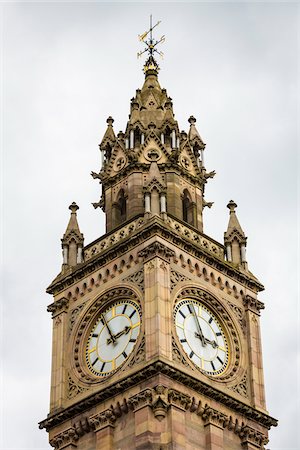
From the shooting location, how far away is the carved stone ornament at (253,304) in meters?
52.5

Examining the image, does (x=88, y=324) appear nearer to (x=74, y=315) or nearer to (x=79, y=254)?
(x=74, y=315)

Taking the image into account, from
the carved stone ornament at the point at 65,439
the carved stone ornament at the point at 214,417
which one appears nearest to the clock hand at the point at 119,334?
the carved stone ornament at the point at 65,439

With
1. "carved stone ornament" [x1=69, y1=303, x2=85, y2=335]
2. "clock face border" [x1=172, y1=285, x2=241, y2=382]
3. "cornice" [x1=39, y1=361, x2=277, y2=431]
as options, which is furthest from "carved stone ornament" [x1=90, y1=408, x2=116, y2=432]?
"carved stone ornament" [x1=69, y1=303, x2=85, y2=335]

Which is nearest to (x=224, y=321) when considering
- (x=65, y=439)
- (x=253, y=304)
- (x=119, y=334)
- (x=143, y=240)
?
(x=253, y=304)

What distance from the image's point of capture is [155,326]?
4791 cm

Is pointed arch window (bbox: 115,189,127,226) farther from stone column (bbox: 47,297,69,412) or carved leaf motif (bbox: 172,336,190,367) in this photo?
carved leaf motif (bbox: 172,336,190,367)

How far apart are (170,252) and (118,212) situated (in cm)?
608

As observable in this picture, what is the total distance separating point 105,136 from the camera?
192 feet

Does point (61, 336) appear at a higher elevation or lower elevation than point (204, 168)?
lower

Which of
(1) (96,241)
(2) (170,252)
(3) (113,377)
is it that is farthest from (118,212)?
(3) (113,377)

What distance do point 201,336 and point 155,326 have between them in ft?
9.01

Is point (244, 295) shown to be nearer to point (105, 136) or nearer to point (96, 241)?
point (96, 241)

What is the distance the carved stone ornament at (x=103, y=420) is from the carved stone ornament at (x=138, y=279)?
490cm

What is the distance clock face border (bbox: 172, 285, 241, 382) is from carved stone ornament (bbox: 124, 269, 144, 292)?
1.32 metres
